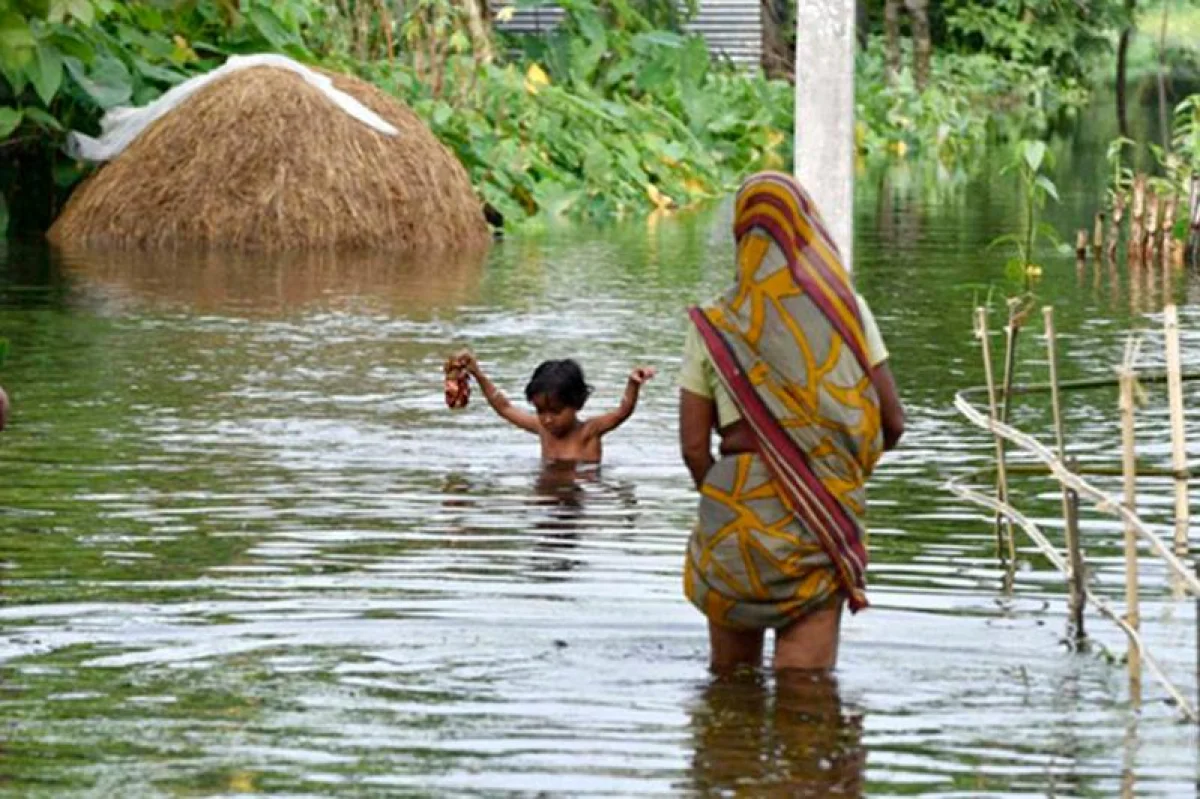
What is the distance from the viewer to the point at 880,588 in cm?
923

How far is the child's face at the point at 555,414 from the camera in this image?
1222 centimetres

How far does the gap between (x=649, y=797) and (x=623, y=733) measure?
65cm

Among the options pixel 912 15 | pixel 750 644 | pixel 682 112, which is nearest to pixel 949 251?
pixel 682 112

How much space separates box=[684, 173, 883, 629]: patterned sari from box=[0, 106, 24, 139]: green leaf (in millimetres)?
17176

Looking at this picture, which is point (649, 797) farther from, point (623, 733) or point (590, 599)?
point (590, 599)

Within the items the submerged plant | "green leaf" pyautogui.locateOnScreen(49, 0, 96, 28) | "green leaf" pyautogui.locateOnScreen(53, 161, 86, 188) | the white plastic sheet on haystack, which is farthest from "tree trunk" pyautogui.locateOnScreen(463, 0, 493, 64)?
"green leaf" pyautogui.locateOnScreen(49, 0, 96, 28)

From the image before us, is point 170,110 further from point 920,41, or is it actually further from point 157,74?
point 920,41

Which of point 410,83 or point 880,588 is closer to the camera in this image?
point 880,588

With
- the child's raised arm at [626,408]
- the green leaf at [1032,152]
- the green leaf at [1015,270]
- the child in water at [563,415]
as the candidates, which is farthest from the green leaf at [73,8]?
the green leaf at [1015,270]

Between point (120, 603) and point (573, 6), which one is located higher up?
point (573, 6)

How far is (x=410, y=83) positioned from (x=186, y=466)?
1707 cm

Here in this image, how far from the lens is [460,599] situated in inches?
352

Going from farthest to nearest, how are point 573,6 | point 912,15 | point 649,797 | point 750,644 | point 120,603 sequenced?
point 912,15, point 573,6, point 120,603, point 750,644, point 649,797

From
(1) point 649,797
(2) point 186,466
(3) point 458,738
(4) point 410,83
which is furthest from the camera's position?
(4) point 410,83
